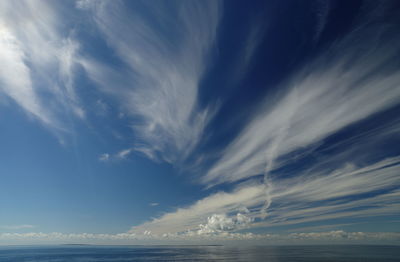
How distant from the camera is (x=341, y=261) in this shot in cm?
16188

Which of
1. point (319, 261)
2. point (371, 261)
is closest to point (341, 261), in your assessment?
point (319, 261)

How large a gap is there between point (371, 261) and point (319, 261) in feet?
163

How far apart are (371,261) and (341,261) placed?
102 ft

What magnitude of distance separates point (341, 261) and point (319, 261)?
18.6m

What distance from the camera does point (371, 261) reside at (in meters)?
168

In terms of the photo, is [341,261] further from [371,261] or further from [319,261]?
[371,261]

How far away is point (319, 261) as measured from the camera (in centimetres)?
16175
